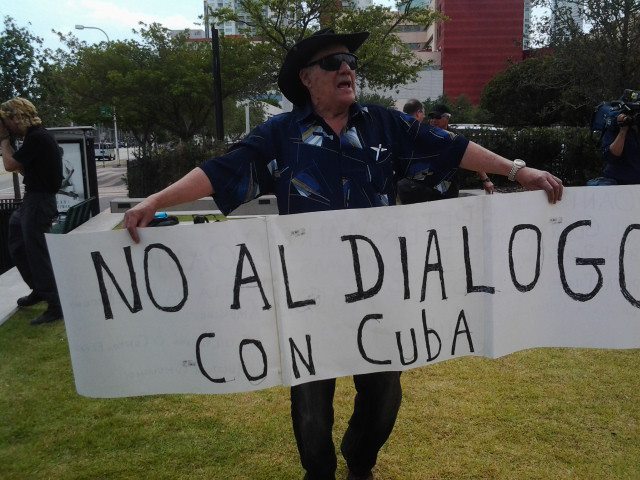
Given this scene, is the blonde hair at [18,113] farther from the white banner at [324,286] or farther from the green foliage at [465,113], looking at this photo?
the green foliage at [465,113]

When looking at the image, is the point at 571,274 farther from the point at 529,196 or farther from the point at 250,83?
the point at 250,83

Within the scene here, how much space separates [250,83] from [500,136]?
13.1 meters

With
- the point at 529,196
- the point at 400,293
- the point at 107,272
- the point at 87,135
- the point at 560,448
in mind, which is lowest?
the point at 560,448

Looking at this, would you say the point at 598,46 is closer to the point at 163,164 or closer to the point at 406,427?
the point at 163,164

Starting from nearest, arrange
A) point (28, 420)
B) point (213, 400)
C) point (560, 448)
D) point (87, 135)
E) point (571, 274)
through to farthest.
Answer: point (571, 274), point (560, 448), point (28, 420), point (213, 400), point (87, 135)

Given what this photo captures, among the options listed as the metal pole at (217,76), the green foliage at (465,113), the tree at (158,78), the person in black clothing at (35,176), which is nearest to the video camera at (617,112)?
the person in black clothing at (35,176)

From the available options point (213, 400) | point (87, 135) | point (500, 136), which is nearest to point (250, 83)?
point (500, 136)

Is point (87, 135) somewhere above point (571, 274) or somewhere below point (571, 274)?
above

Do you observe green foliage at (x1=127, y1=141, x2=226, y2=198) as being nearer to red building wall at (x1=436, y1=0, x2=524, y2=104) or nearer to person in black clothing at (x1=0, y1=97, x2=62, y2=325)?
person in black clothing at (x1=0, y1=97, x2=62, y2=325)

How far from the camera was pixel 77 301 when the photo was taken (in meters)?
→ 2.26

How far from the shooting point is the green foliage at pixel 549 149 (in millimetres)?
12844

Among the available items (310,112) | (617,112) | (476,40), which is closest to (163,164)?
(617,112)

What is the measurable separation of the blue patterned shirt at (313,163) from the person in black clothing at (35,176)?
3.68 meters

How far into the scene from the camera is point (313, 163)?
234 centimetres
